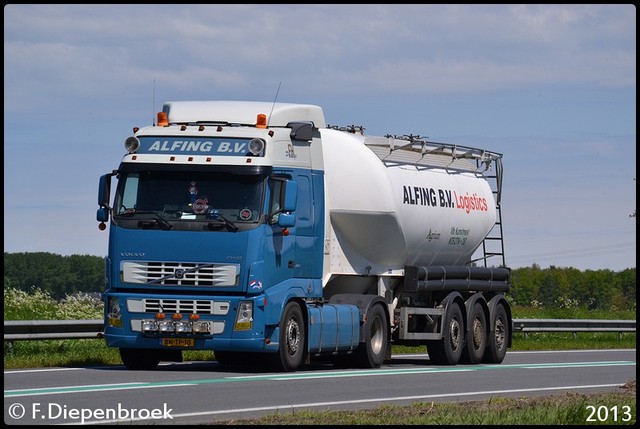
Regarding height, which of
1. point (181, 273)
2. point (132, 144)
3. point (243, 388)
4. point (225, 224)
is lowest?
point (243, 388)

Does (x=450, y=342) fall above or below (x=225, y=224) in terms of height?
below

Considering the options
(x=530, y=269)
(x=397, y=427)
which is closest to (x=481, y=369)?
(x=397, y=427)

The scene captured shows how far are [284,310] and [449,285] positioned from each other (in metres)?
6.04

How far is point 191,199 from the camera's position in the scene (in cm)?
2025

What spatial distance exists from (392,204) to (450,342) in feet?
11.2

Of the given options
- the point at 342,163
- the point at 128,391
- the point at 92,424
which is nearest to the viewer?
the point at 92,424

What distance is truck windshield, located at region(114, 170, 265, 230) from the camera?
2020 cm

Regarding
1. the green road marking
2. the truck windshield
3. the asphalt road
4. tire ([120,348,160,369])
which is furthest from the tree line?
the truck windshield

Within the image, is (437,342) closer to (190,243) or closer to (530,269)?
(190,243)

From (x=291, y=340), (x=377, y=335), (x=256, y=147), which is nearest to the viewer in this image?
(x=256, y=147)

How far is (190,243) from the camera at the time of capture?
790 inches
